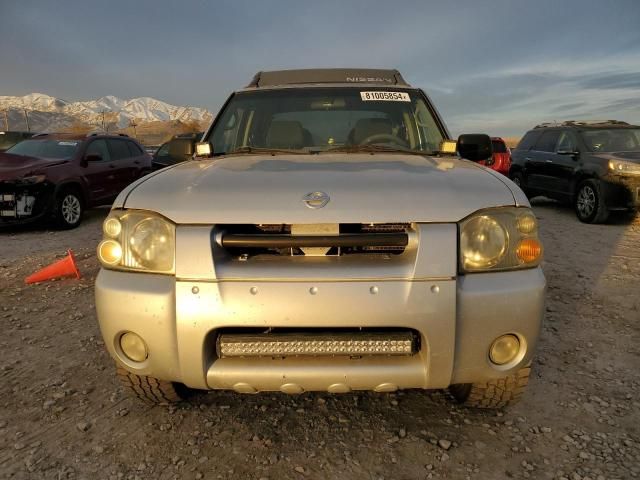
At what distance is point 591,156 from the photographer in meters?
8.48

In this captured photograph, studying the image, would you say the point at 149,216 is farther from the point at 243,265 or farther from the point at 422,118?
the point at 422,118

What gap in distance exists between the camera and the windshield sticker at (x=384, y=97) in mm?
3322

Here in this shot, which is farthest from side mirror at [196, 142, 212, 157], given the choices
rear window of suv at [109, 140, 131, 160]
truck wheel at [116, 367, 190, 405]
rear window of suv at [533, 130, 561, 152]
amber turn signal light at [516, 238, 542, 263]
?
rear window of suv at [533, 130, 561, 152]

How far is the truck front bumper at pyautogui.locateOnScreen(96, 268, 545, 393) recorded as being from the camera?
1865mm

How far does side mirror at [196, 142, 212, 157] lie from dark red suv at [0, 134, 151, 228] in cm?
591

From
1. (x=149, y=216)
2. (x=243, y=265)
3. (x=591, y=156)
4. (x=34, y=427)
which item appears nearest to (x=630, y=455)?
(x=243, y=265)

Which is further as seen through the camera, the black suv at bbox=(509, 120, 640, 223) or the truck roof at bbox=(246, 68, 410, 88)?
the black suv at bbox=(509, 120, 640, 223)

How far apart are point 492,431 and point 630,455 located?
0.56m

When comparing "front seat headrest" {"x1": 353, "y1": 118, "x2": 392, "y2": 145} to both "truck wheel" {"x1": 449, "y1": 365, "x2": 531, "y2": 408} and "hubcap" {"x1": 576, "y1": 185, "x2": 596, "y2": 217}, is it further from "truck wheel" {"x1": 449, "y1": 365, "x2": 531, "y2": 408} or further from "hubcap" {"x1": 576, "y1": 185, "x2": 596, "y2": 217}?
"hubcap" {"x1": 576, "y1": 185, "x2": 596, "y2": 217}

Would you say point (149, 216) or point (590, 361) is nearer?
point (149, 216)

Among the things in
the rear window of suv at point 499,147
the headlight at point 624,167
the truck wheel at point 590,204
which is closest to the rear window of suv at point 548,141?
the truck wheel at point 590,204

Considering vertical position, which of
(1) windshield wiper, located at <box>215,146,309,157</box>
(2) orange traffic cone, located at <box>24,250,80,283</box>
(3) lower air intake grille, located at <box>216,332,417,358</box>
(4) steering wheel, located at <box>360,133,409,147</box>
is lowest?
(2) orange traffic cone, located at <box>24,250,80,283</box>

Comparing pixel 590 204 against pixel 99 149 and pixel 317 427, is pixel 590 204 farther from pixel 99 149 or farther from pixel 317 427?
pixel 99 149

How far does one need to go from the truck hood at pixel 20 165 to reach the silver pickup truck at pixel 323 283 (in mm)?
6726
